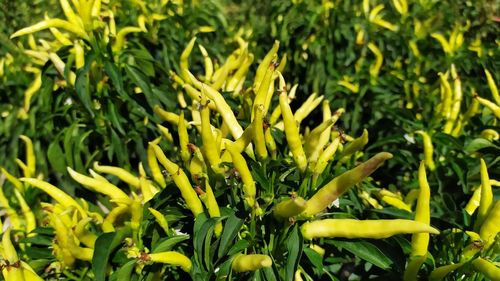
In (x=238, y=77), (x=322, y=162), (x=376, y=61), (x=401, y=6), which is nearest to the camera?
(x=322, y=162)

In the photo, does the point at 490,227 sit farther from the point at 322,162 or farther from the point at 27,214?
the point at 27,214

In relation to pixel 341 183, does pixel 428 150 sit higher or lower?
lower

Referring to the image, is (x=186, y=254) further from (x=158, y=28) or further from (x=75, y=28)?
(x=158, y=28)

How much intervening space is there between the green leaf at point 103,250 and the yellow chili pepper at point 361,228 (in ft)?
1.54

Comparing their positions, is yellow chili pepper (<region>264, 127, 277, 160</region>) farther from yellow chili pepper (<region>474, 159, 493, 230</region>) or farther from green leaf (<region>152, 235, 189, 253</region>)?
yellow chili pepper (<region>474, 159, 493, 230</region>)

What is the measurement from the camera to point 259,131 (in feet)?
4.44

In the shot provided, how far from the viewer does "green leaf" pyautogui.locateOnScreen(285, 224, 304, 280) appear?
1.19 metres

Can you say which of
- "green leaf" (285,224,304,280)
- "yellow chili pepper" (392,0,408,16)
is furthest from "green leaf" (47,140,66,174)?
"yellow chili pepper" (392,0,408,16)

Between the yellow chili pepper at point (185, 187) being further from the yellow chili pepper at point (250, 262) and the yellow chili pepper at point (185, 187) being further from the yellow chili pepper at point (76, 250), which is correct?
the yellow chili pepper at point (76, 250)

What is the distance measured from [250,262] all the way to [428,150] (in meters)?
1.17

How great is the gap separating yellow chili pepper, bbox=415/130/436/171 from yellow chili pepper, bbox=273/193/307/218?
1.03 meters

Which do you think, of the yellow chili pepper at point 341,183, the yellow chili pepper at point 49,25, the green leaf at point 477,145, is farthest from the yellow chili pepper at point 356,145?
the yellow chili pepper at point 49,25

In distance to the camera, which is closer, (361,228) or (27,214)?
(361,228)

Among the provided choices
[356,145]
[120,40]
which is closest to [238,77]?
[120,40]
